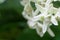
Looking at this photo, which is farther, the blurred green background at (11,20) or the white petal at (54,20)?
the blurred green background at (11,20)

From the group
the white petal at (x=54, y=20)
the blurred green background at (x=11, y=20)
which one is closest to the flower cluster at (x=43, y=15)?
the white petal at (x=54, y=20)

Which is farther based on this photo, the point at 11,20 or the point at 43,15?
the point at 11,20

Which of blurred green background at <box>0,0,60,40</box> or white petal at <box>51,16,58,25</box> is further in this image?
blurred green background at <box>0,0,60,40</box>

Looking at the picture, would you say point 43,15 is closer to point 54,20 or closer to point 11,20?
point 54,20

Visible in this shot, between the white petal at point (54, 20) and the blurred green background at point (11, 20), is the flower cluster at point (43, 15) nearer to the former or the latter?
the white petal at point (54, 20)

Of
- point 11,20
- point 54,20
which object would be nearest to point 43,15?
point 54,20

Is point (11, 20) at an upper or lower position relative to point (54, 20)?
lower

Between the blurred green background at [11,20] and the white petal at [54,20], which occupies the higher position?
the white petal at [54,20]

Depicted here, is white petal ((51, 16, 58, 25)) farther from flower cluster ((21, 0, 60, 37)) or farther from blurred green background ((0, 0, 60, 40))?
blurred green background ((0, 0, 60, 40))

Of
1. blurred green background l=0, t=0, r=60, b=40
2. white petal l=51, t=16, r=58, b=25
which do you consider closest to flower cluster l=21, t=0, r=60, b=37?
white petal l=51, t=16, r=58, b=25
